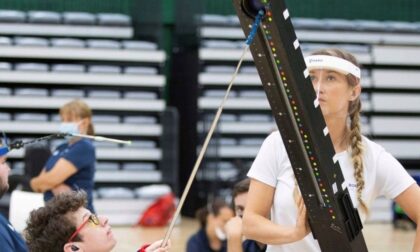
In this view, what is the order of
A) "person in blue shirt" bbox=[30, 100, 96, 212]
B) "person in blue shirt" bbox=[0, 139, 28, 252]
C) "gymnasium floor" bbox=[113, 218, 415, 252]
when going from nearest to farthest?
"person in blue shirt" bbox=[0, 139, 28, 252] → "person in blue shirt" bbox=[30, 100, 96, 212] → "gymnasium floor" bbox=[113, 218, 415, 252]

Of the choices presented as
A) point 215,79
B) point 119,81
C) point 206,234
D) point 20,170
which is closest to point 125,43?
point 119,81

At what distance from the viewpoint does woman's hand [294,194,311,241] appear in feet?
8.48

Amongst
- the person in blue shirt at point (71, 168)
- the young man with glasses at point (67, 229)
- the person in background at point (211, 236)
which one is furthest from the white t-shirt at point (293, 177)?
the person in blue shirt at point (71, 168)

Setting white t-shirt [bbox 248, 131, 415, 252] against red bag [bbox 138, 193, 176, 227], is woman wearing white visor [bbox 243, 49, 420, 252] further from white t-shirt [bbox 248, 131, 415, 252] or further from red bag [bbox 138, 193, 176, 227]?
red bag [bbox 138, 193, 176, 227]

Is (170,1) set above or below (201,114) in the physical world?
above

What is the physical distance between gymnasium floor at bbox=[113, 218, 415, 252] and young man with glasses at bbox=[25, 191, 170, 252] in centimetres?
660

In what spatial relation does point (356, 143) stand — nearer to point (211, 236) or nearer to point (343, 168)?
point (343, 168)

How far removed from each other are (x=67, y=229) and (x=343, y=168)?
89 cm

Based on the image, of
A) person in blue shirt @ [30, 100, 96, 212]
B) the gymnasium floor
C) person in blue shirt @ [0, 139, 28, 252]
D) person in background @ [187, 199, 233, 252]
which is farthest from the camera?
the gymnasium floor

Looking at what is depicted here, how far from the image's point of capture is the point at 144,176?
49.2ft

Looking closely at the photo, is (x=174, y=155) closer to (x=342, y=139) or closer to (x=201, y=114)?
(x=201, y=114)

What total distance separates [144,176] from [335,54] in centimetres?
1228

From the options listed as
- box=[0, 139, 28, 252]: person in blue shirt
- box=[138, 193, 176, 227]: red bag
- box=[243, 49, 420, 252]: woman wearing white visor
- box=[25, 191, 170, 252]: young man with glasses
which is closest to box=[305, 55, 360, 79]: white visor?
box=[243, 49, 420, 252]: woman wearing white visor

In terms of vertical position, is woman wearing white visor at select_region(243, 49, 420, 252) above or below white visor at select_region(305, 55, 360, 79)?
below
